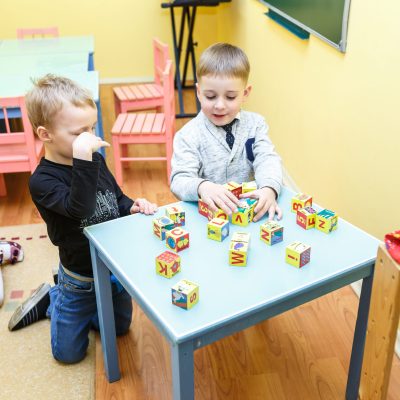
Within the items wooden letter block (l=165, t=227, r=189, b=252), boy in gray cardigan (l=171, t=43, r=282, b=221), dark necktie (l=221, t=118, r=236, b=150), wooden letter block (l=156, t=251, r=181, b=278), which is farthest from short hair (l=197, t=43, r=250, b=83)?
wooden letter block (l=156, t=251, r=181, b=278)

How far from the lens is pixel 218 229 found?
1.34 m

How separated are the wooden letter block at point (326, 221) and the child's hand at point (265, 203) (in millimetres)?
125

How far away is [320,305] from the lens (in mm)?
2111

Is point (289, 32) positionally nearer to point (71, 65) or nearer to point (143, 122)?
point (143, 122)

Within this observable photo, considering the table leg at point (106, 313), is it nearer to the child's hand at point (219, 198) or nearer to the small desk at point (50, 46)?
the child's hand at point (219, 198)

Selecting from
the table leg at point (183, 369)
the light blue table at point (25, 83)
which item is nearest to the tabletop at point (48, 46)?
the light blue table at point (25, 83)

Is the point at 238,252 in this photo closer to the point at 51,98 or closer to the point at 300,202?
the point at 300,202

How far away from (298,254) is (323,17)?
147 centimetres

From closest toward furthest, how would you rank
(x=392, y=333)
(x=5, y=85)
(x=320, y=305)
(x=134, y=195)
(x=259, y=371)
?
1. (x=392, y=333)
2. (x=259, y=371)
3. (x=320, y=305)
4. (x=5, y=85)
5. (x=134, y=195)

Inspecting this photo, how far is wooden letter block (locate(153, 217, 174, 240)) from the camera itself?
4.48 ft

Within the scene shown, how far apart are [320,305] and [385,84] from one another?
2.96ft

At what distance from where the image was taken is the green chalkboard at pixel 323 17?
2.14m

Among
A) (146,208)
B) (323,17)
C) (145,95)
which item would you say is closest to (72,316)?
(146,208)

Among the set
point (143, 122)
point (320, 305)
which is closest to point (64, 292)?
point (320, 305)
